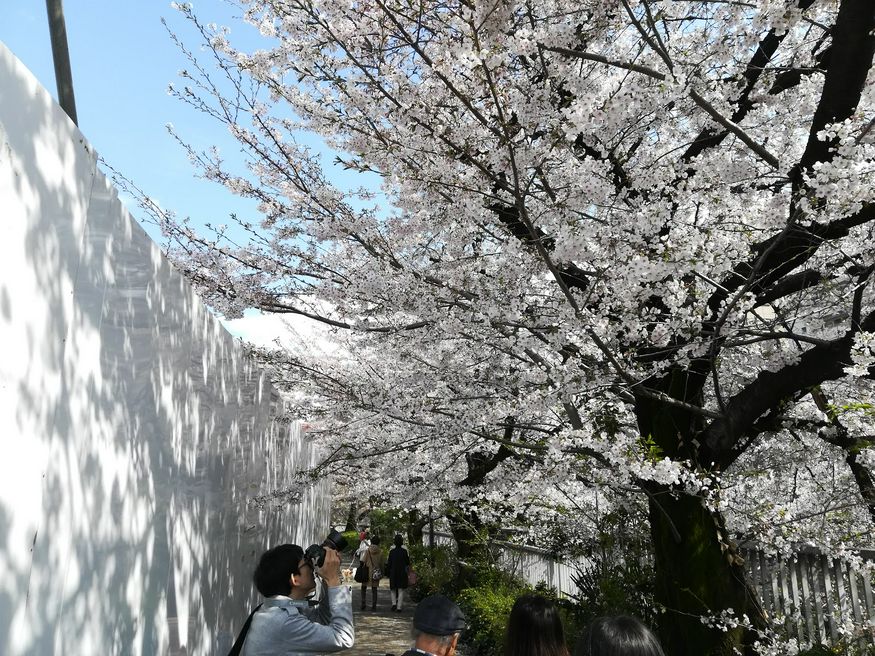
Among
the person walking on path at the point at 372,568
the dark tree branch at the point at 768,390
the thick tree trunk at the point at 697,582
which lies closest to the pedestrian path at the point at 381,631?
the person walking on path at the point at 372,568

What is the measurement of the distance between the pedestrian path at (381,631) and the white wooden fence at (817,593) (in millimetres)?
3556

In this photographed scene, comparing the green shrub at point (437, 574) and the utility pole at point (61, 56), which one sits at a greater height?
the utility pole at point (61, 56)

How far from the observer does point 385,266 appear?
4.97 metres

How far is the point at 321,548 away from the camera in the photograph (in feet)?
10.9

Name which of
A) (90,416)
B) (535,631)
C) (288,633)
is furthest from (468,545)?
(90,416)

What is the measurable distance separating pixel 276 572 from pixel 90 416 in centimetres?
106

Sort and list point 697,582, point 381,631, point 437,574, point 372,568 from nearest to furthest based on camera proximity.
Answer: point 697,582, point 381,631, point 372,568, point 437,574

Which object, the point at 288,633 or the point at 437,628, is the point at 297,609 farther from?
the point at 437,628

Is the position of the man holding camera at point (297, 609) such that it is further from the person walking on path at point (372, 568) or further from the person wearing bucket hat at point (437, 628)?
the person walking on path at point (372, 568)

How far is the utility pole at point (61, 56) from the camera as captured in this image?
333 cm

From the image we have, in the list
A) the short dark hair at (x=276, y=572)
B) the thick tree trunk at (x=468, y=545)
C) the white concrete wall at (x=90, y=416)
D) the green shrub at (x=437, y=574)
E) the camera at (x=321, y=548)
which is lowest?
the green shrub at (x=437, y=574)

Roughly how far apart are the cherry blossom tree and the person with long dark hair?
1.45 meters

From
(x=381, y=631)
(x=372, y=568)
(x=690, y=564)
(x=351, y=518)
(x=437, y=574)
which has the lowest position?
(x=381, y=631)

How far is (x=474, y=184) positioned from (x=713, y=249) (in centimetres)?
142
